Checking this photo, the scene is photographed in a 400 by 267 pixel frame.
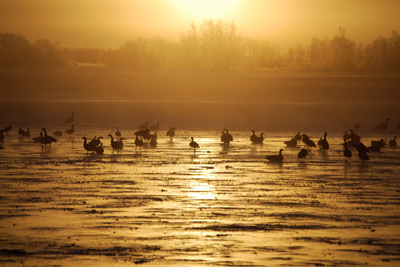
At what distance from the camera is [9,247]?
12.4 m

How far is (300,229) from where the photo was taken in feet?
45.3

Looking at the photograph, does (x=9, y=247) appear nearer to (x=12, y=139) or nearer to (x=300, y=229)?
(x=300, y=229)

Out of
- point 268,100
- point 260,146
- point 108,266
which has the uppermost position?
point 268,100

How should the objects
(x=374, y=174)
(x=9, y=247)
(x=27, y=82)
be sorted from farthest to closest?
(x=27, y=82)
(x=374, y=174)
(x=9, y=247)

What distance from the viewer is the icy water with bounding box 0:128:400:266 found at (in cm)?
1209

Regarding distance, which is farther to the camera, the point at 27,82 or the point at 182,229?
the point at 27,82

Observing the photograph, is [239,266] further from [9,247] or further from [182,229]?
[9,247]

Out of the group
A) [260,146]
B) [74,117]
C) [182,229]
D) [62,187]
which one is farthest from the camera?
[74,117]

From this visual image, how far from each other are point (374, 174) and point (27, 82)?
45.1 metres

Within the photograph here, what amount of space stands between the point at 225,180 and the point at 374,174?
5140mm

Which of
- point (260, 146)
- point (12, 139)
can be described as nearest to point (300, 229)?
point (260, 146)

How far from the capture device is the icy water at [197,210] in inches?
476

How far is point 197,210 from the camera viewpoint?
1543 centimetres

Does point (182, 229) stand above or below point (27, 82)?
below
